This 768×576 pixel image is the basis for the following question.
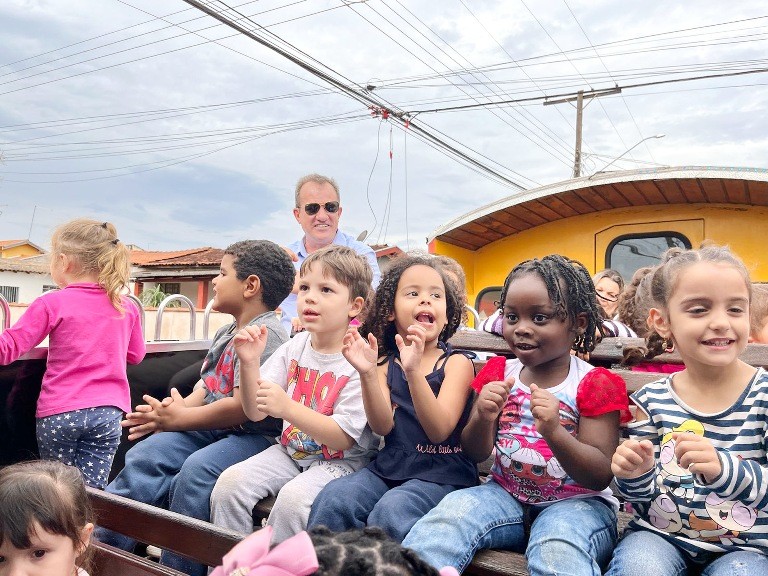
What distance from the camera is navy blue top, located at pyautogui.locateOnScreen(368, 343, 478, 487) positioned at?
234 cm

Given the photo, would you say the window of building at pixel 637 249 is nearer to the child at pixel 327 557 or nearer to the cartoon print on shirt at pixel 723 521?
the cartoon print on shirt at pixel 723 521

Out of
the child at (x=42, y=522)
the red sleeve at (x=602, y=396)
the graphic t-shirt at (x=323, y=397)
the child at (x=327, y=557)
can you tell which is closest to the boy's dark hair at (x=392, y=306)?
the graphic t-shirt at (x=323, y=397)

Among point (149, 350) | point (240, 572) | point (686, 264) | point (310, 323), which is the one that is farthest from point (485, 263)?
point (240, 572)

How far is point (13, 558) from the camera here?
71.5 inches

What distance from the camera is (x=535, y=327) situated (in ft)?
6.98

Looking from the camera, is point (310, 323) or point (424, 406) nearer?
point (424, 406)

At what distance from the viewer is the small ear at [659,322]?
2.00 m

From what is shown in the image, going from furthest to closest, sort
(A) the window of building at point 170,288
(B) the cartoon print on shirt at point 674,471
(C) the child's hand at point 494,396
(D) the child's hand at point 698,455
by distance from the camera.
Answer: (A) the window of building at point 170,288, (C) the child's hand at point 494,396, (B) the cartoon print on shirt at point 674,471, (D) the child's hand at point 698,455

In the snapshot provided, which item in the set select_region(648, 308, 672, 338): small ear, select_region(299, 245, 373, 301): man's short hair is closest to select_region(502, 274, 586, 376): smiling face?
select_region(648, 308, 672, 338): small ear

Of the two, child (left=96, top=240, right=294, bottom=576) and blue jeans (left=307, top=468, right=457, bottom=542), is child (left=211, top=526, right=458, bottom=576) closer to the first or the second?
A: blue jeans (left=307, top=468, right=457, bottom=542)

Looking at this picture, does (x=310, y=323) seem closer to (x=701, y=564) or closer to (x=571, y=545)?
(x=571, y=545)

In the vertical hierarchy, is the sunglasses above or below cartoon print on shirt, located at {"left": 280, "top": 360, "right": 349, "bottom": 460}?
above

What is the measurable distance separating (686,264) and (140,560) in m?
1.81

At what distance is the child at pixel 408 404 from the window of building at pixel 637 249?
3.91m
